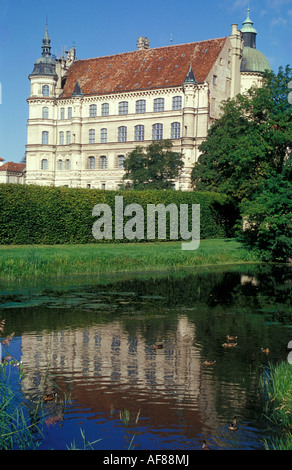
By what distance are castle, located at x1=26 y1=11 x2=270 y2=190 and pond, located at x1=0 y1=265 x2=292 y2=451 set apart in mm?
45232

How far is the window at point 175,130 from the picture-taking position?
219ft

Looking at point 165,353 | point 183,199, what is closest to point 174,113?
point 183,199

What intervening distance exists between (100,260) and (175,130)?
44765 millimetres

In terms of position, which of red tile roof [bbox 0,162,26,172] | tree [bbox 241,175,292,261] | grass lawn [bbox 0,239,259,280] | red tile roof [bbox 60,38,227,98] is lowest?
grass lawn [bbox 0,239,259,280]

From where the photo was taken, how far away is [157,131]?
68750 millimetres

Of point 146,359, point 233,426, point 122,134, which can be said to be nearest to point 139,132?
point 122,134

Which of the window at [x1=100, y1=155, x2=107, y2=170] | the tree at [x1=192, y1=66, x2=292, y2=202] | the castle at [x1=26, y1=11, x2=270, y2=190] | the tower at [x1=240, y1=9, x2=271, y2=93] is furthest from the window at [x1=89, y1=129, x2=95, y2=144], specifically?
the tree at [x1=192, y1=66, x2=292, y2=202]

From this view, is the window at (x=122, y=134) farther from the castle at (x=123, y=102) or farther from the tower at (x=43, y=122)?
the tower at (x=43, y=122)

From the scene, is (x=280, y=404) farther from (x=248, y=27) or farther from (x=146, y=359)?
(x=248, y=27)

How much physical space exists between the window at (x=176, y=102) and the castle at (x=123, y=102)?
11 cm

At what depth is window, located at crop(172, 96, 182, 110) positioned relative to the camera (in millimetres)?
66750

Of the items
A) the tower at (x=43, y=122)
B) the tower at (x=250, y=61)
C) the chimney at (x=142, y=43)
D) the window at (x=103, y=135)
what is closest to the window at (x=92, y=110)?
the window at (x=103, y=135)

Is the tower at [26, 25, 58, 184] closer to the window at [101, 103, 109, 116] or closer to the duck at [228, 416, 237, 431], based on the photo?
the window at [101, 103, 109, 116]
